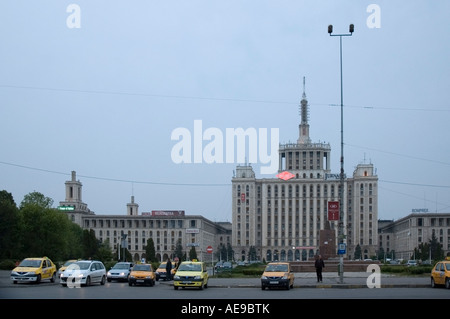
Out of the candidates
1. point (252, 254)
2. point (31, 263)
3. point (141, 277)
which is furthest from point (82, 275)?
point (252, 254)

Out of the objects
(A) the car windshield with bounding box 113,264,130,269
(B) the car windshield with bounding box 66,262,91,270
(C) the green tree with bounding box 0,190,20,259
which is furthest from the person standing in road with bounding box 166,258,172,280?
(C) the green tree with bounding box 0,190,20,259

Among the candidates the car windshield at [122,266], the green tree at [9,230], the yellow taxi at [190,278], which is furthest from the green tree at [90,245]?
the yellow taxi at [190,278]

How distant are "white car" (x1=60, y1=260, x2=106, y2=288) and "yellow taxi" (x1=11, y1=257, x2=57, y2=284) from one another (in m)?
2.64

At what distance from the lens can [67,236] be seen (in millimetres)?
105562

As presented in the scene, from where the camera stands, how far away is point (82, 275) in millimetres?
37531

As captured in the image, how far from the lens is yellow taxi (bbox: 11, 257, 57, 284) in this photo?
39125mm

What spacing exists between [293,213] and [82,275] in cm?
13969

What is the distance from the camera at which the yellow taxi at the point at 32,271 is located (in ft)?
128

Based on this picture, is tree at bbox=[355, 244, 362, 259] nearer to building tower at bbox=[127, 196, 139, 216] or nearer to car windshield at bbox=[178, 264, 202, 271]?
building tower at bbox=[127, 196, 139, 216]

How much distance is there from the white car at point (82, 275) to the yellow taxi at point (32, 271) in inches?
104
